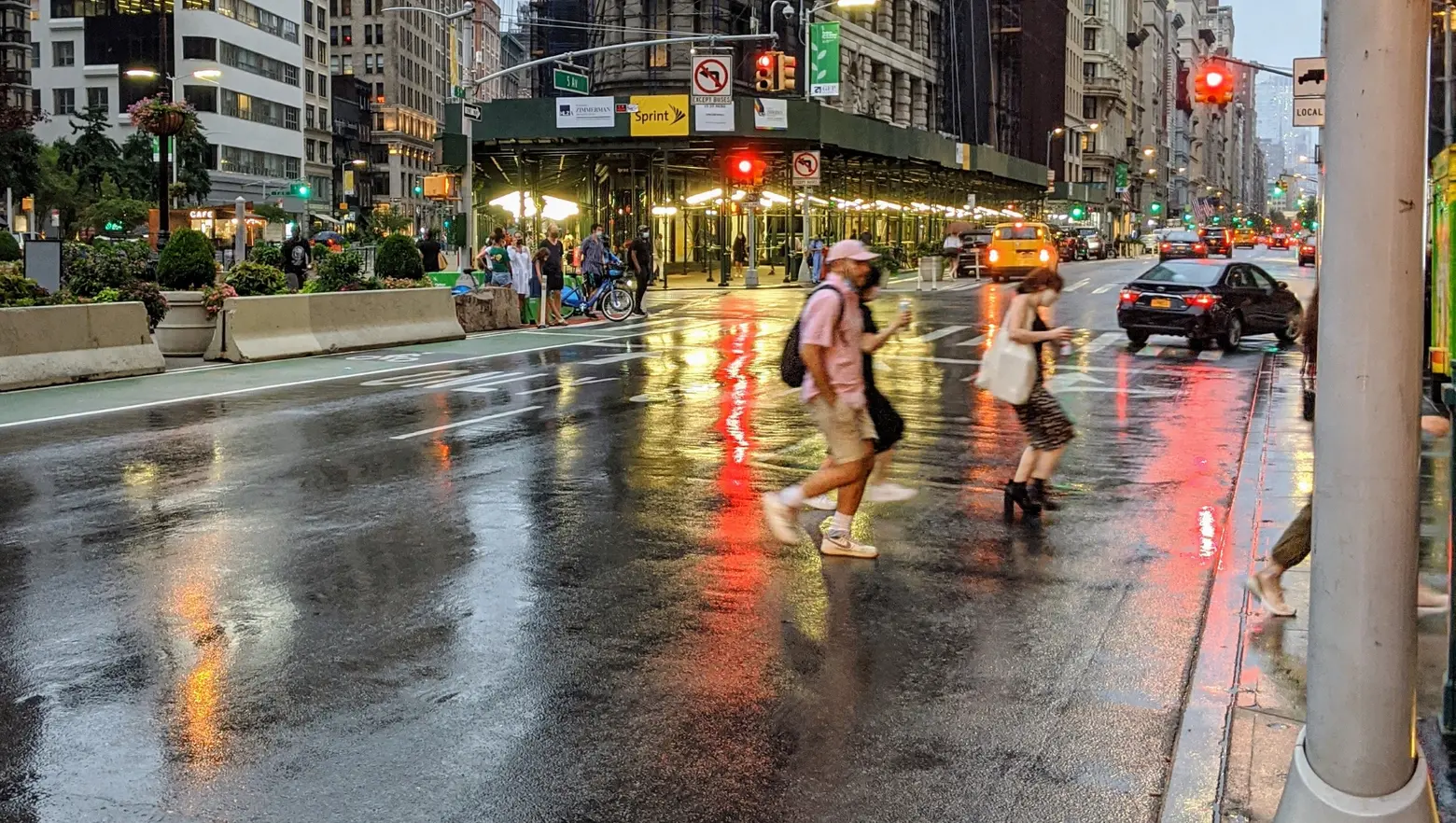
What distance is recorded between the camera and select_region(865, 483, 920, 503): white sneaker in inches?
386

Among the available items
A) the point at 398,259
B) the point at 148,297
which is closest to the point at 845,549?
the point at 148,297

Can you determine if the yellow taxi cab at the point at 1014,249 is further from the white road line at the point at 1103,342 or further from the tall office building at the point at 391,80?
the tall office building at the point at 391,80

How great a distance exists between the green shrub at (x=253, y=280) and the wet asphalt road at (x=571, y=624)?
23.5 ft

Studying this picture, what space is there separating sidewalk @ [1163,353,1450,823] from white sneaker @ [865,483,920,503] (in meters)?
2.09

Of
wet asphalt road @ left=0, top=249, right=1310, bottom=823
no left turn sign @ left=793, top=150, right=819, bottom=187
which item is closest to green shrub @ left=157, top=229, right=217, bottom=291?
wet asphalt road @ left=0, top=249, right=1310, bottom=823

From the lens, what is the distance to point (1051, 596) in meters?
7.46

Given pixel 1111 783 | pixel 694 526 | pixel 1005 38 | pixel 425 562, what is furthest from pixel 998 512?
pixel 1005 38

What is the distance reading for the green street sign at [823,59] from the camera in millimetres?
48469

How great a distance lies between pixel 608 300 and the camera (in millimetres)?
29531

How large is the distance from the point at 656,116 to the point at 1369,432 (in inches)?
1680

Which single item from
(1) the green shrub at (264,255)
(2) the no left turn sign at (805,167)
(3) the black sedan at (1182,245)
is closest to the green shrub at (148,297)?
(1) the green shrub at (264,255)

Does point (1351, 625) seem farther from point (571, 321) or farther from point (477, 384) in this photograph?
point (571, 321)

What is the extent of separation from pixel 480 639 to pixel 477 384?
11.0 m

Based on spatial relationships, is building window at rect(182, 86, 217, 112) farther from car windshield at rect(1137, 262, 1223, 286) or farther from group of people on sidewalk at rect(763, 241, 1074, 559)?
group of people on sidewalk at rect(763, 241, 1074, 559)
